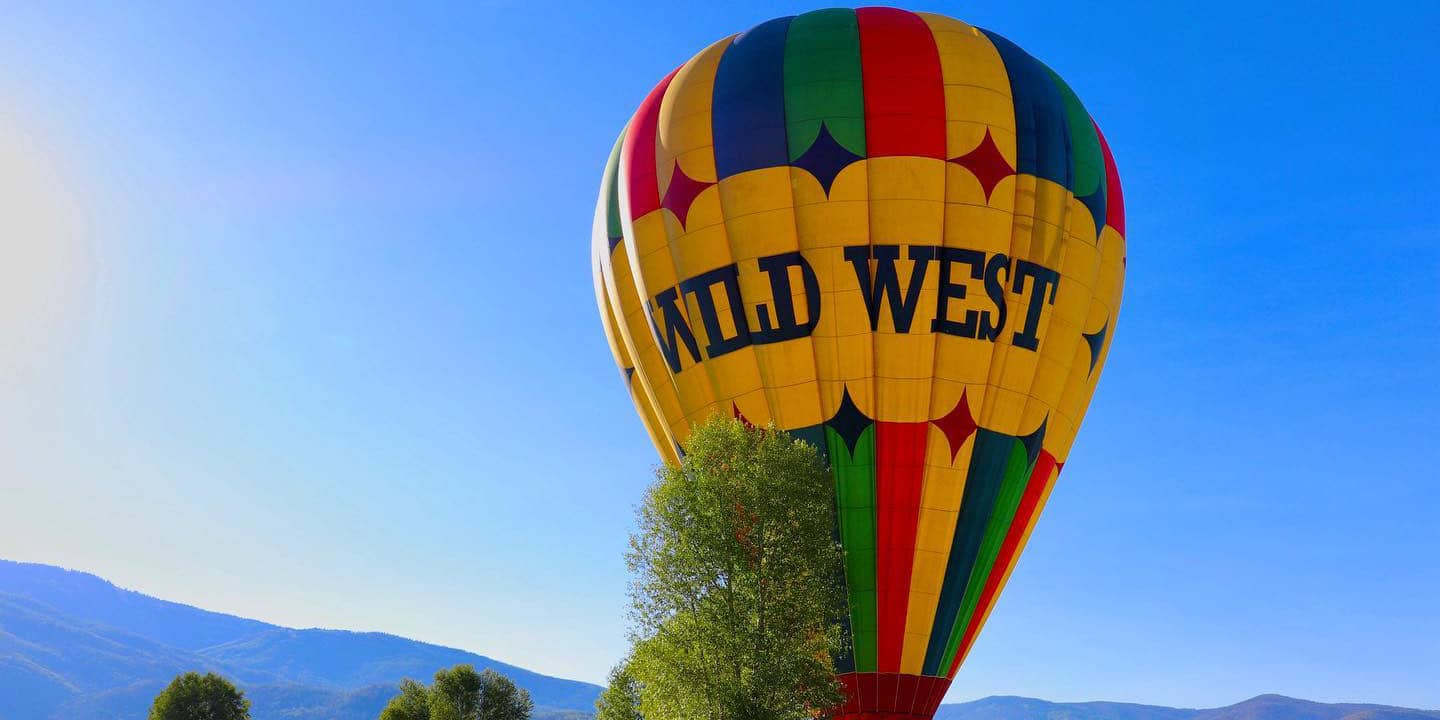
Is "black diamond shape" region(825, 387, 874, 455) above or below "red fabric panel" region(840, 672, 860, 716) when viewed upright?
above

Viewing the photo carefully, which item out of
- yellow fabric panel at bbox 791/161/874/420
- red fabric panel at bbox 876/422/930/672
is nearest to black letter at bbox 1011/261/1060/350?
red fabric panel at bbox 876/422/930/672

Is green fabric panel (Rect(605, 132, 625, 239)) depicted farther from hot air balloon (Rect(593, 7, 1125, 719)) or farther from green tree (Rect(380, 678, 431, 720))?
green tree (Rect(380, 678, 431, 720))

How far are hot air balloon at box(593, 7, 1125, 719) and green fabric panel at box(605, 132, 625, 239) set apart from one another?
52.3 inches

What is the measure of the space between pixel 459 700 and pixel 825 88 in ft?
145

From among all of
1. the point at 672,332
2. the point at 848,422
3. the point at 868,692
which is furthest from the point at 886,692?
the point at 672,332

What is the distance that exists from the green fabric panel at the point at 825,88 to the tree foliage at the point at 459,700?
138 feet

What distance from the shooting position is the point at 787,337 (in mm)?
30422

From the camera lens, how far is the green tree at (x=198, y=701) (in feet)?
190

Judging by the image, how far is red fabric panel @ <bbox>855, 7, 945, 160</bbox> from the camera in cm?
3072

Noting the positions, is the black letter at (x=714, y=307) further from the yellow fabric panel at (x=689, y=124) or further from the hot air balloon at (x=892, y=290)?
the yellow fabric panel at (x=689, y=124)

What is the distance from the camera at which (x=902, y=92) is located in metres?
31.2

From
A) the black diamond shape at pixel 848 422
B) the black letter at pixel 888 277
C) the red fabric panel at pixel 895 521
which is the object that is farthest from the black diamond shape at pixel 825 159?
the red fabric panel at pixel 895 521

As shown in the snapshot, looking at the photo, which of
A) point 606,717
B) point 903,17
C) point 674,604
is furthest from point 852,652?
point 606,717

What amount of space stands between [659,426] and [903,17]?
537 inches
